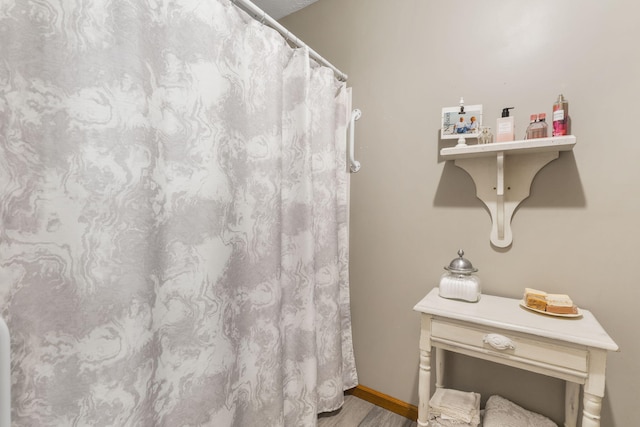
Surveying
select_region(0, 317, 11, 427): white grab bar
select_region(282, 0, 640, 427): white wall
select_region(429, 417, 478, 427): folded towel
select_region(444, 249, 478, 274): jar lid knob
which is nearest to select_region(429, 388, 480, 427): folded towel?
select_region(429, 417, 478, 427): folded towel

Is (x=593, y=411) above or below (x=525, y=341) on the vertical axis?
below

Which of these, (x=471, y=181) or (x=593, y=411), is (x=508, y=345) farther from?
(x=471, y=181)

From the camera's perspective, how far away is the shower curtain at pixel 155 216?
0.70 m

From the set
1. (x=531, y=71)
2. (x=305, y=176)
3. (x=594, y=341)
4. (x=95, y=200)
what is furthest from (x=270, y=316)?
(x=531, y=71)

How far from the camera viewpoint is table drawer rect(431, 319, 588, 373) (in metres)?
0.99

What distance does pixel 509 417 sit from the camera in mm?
1192

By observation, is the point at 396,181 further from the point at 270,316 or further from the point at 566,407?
the point at 566,407

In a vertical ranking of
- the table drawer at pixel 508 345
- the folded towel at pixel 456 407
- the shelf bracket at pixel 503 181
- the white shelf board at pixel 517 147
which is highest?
the white shelf board at pixel 517 147

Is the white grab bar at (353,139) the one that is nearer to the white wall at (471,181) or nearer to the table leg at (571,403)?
the white wall at (471,181)

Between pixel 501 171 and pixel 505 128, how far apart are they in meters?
0.18

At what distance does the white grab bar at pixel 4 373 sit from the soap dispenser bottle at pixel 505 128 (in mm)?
1566

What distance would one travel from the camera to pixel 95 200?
0.78m

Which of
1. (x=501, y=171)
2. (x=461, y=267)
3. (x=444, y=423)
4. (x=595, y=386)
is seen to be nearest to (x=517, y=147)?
(x=501, y=171)

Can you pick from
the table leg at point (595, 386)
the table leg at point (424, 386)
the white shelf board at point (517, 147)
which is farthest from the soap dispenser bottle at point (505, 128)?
the table leg at point (424, 386)
